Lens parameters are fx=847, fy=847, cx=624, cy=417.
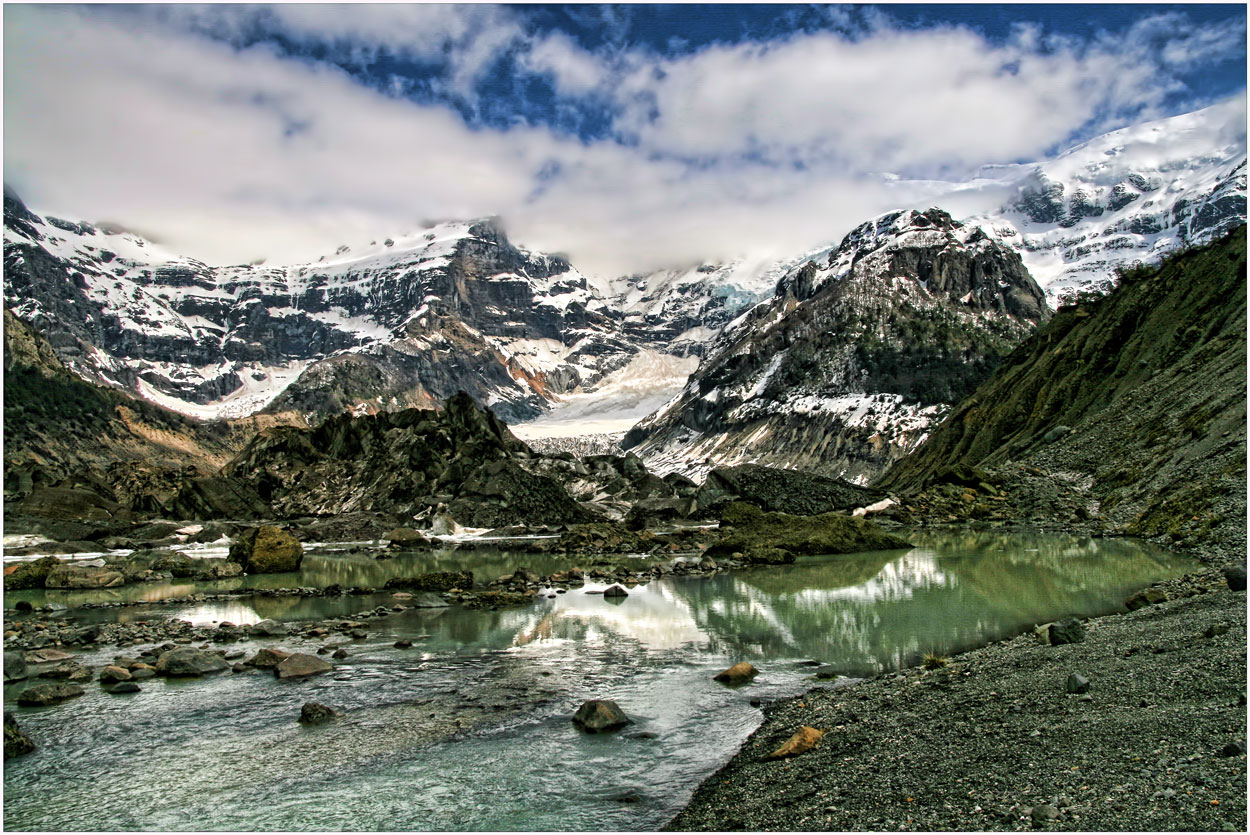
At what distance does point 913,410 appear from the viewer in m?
186

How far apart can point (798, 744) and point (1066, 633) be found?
8.67m

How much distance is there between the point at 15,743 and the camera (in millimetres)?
15047

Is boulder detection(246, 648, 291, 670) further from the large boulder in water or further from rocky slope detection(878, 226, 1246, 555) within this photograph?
rocky slope detection(878, 226, 1246, 555)

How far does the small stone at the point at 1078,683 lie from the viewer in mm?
13844

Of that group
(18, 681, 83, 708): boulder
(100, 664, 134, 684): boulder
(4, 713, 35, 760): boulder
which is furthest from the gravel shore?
(100, 664, 134, 684): boulder

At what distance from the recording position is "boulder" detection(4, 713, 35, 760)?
14906 mm

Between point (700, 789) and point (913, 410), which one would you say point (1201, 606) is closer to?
point (700, 789)

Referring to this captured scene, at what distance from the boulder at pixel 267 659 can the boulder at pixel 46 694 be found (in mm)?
4008

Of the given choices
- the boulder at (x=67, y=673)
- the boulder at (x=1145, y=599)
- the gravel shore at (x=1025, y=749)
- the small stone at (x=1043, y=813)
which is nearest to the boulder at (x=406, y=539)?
the boulder at (x=67, y=673)

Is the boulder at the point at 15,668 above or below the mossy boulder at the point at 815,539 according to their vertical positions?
below

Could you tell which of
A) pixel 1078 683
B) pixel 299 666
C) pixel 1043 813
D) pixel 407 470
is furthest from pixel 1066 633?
pixel 407 470

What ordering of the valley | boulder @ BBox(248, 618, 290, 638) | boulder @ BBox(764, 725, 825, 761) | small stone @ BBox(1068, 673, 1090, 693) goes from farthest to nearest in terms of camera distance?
1. boulder @ BBox(248, 618, 290, 638)
2. small stone @ BBox(1068, 673, 1090, 693)
3. boulder @ BBox(764, 725, 825, 761)
4. the valley

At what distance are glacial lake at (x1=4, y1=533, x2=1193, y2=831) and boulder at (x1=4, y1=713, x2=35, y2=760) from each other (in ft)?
0.96

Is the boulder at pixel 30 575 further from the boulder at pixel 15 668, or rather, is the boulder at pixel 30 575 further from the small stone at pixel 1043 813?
the small stone at pixel 1043 813
